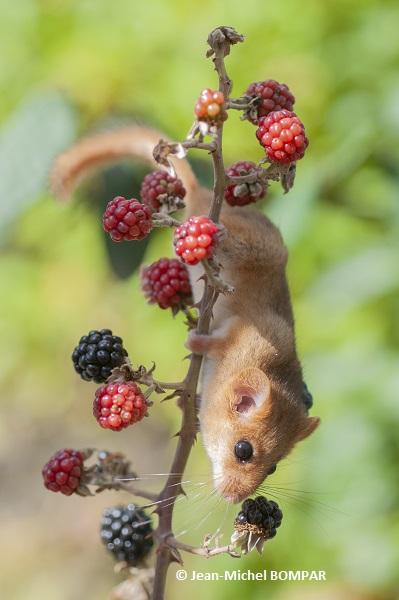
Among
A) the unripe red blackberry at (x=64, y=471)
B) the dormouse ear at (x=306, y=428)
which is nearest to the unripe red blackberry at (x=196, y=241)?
the unripe red blackberry at (x=64, y=471)

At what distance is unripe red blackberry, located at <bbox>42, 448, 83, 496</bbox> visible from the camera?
138cm

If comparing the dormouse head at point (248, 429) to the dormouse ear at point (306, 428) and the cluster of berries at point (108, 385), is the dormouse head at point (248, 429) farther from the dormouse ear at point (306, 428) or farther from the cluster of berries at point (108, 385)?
the cluster of berries at point (108, 385)

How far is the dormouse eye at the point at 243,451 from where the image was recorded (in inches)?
69.5

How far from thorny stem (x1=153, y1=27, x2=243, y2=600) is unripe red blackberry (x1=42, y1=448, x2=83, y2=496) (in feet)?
0.48

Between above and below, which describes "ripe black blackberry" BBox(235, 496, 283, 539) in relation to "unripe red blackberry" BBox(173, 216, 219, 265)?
below

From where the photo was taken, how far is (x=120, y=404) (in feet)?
4.08

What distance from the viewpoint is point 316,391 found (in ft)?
10.7

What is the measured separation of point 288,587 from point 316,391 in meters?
0.85

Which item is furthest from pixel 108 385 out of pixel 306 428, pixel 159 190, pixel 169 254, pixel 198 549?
pixel 169 254

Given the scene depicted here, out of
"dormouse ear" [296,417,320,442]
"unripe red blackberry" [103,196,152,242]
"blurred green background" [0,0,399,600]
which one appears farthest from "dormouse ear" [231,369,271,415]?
"unripe red blackberry" [103,196,152,242]

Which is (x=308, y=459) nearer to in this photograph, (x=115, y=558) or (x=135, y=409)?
(x=115, y=558)

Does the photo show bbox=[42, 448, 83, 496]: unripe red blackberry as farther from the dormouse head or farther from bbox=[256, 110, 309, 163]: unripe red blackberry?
bbox=[256, 110, 309, 163]: unripe red blackberry

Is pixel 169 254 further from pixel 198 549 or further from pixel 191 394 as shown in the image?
pixel 198 549

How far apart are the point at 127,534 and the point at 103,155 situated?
0.86 m
